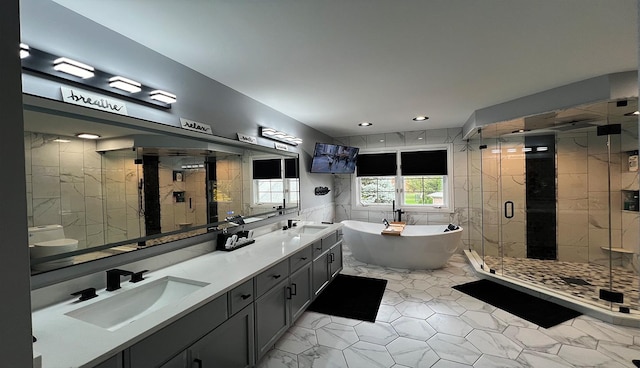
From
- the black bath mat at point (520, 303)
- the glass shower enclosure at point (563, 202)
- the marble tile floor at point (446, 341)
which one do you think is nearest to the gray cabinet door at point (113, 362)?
the marble tile floor at point (446, 341)

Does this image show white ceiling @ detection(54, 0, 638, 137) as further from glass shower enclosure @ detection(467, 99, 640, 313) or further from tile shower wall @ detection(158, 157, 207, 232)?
glass shower enclosure @ detection(467, 99, 640, 313)

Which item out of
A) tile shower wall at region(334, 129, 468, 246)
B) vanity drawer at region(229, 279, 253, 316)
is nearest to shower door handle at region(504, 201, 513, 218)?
tile shower wall at region(334, 129, 468, 246)

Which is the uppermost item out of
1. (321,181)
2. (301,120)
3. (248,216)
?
(301,120)

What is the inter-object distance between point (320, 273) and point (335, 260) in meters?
0.57

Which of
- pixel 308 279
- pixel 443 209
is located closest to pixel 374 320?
pixel 308 279

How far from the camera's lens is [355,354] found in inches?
88.0

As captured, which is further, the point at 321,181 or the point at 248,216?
the point at 321,181

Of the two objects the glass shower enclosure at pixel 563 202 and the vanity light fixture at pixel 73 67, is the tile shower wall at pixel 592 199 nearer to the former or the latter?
the glass shower enclosure at pixel 563 202

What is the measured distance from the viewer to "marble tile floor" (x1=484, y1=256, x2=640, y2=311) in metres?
3.02

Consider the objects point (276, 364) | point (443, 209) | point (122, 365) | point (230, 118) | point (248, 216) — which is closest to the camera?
point (122, 365)

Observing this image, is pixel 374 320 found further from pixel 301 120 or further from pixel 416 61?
pixel 301 120

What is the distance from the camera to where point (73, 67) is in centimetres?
144

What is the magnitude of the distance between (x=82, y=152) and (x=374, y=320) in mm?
2799

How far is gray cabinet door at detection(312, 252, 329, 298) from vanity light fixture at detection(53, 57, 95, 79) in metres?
2.43
